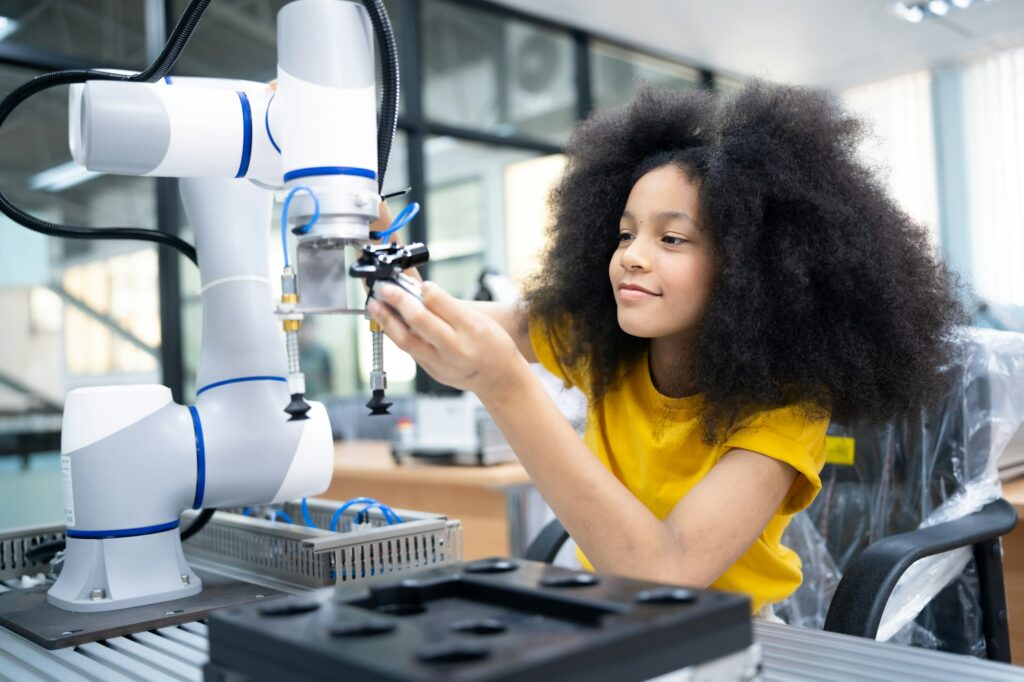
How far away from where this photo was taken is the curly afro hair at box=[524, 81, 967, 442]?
969 mm

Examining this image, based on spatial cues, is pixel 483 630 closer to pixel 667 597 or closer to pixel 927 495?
pixel 667 597

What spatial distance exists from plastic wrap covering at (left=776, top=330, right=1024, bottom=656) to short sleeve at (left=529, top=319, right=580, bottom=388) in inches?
16.0

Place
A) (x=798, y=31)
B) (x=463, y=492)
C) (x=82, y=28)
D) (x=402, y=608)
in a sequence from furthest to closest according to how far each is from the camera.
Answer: (x=798, y=31) < (x=82, y=28) < (x=463, y=492) < (x=402, y=608)

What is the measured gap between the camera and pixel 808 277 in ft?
3.17

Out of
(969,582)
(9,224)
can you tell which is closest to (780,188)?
(969,582)

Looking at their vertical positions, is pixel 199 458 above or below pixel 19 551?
above

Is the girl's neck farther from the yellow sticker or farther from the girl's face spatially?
the yellow sticker

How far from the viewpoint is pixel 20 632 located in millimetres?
779

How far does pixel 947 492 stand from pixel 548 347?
2.07 ft

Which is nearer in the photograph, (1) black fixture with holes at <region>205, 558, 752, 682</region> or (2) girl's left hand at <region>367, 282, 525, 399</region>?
(1) black fixture with holes at <region>205, 558, 752, 682</region>

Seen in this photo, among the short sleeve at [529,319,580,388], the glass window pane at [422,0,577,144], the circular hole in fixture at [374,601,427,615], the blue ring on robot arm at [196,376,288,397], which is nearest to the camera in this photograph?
the circular hole in fixture at [374,601,427,615]

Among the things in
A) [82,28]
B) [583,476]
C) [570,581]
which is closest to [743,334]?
[583,476]

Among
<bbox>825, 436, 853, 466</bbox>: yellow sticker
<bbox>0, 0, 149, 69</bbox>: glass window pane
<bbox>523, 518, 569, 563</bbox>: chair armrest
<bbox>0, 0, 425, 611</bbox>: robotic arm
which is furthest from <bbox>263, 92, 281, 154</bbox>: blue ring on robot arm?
<bbox>0, 0, 149, 69</bbox>: glass window pane

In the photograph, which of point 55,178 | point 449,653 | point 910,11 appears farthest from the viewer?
point 910,11
